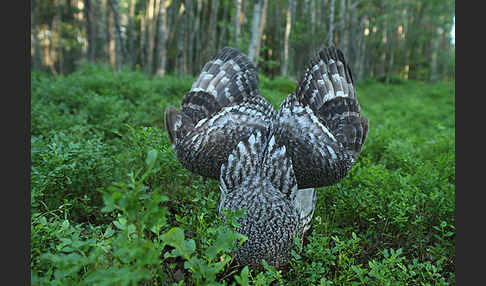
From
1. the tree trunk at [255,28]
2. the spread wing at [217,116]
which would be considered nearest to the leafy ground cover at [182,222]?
the spread wing at [217,116]

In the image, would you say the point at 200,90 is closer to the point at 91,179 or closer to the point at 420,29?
the point at 91,179

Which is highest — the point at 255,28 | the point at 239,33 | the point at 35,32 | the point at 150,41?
the point at 35,32

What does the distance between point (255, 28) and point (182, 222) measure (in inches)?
314

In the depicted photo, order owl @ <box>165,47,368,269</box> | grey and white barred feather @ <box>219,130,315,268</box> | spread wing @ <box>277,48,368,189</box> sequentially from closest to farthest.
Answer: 1. grey and white barred feather @ <box>219,130,315,268</box>
2. owl @ <box>165,47,368,269</box>
3. spread wing @ <box>277,48,368,189</box>

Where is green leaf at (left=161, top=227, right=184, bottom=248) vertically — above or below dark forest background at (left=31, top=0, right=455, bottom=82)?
below

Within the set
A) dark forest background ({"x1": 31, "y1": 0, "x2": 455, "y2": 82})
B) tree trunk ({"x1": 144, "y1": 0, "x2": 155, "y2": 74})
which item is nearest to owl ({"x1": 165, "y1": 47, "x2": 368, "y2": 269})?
dark forest background ({"x1": 31, "y1": 0, "x2": 455, "y2": 82})

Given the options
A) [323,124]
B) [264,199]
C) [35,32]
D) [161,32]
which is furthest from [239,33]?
[35,32]

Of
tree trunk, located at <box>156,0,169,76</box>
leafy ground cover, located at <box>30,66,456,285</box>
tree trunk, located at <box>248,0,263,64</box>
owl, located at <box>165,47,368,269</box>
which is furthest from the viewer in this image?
tree trunk, located at <box>156,0,169,76</box>

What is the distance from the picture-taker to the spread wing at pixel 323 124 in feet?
9.06

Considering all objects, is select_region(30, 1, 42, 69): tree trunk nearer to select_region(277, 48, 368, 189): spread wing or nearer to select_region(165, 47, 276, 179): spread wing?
select_region(165, 47, 276, 179): spread wing

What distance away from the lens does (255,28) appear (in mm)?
9008

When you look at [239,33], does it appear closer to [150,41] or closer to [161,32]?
[161,32]

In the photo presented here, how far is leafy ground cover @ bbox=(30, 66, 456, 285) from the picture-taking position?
146cm

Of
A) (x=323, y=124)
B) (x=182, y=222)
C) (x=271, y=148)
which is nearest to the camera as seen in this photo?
(x=182, y=222)
